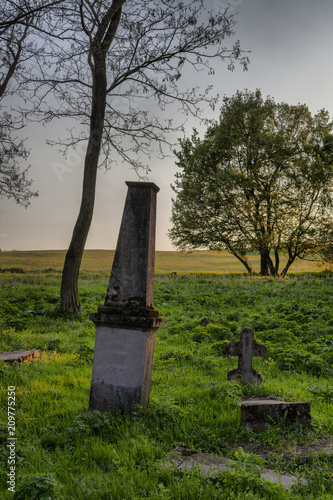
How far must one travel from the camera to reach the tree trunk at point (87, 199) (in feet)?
39.0

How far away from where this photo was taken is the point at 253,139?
76.8ft

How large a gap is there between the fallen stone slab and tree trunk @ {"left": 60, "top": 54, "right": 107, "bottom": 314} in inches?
355

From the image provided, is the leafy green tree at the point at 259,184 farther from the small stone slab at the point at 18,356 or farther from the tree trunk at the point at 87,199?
the small stone slab at the point at 18,356

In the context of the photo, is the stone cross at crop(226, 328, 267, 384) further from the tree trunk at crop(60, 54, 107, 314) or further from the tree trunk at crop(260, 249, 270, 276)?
the tree trunk at crop(260, 249, 270, 276)

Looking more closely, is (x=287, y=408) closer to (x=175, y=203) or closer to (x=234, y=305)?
(x=234, y=305)

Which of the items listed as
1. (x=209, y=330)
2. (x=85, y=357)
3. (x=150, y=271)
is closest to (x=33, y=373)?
(x=85, y=357)

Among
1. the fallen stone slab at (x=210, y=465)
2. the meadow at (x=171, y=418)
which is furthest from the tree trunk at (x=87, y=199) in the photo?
the fallen stone slab at (x=210, y=465)

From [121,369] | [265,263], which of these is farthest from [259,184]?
[121,369]

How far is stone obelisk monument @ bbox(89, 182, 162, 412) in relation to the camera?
464 cm

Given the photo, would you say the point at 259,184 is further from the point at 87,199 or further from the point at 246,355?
the point at 246,355

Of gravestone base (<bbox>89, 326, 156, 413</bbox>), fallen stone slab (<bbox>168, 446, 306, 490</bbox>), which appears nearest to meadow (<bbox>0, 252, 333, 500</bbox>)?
fallen stone slab (<bbox>168, 446, 306, 490</bbox>)

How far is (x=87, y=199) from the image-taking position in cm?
1190

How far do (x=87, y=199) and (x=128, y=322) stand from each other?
796cm

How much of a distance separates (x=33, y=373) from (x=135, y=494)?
13.1ft
